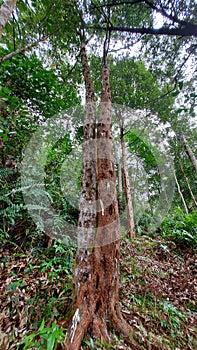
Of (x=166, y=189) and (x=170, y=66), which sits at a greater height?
(x=166, y=189)

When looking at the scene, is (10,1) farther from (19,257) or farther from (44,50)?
(19,257)

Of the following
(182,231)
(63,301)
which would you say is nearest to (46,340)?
(63,301)

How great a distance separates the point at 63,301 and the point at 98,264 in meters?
0.61

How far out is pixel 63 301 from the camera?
179cm

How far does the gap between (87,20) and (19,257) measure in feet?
17.5

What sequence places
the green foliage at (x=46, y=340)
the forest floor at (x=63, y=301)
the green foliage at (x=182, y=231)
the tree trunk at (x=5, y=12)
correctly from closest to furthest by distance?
the green foliage at (x=46, y=340)
the forest floor at (x=63, y=301)
the tree trunk at (x=5, y=12)
the green foliage at (x=182, y=231)

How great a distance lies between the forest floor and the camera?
1.51 meters

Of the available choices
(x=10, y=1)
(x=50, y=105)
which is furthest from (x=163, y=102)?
(x=10, y=1)

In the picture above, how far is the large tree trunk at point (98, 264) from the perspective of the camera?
5.09 feet

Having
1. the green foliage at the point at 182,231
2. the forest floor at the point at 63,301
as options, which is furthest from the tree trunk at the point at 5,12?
the green foliage at the point at 182,231

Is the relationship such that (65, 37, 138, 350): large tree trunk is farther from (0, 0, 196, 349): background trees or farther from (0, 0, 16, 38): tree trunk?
(0, 0, 16, 38): tree trunk

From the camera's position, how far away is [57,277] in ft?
7.01

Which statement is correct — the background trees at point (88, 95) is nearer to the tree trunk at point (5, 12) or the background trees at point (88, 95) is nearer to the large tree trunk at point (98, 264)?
the large tree trunk at point (98, 264)

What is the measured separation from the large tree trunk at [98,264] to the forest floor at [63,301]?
13 centimetres
